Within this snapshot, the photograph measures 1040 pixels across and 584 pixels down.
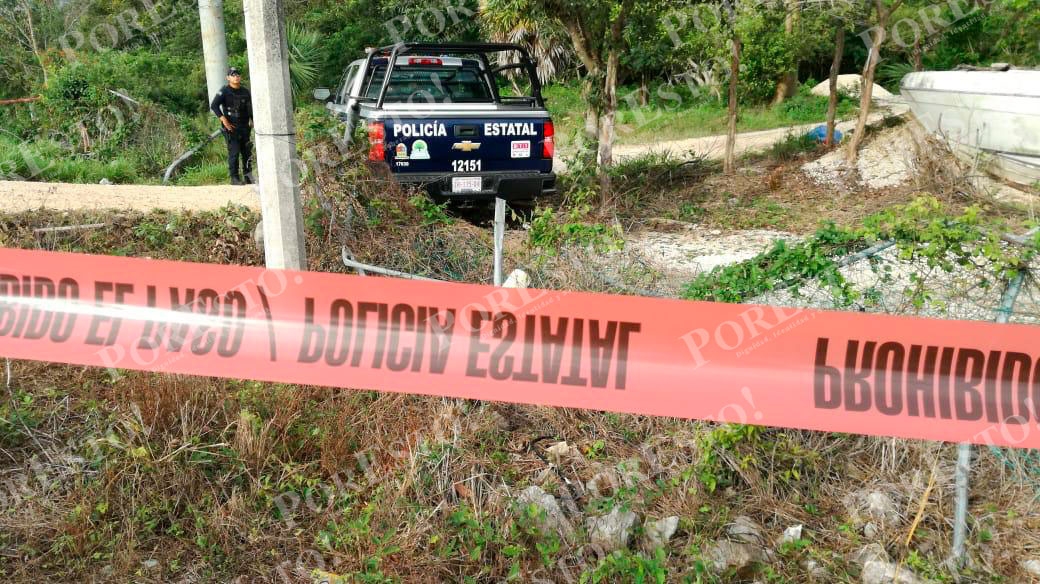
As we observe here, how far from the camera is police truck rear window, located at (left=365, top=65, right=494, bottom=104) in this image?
8.83 m

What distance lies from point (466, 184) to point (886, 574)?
530 centimetres

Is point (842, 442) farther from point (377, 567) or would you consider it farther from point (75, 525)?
point (75, 525)

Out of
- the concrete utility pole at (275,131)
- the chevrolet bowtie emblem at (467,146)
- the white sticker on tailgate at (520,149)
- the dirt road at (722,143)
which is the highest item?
the concrete utility pole at (275,131)

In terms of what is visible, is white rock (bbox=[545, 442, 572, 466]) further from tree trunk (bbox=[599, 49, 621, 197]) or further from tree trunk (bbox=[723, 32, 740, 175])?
tree trunk (bbox=[723, 32, 740, 175])

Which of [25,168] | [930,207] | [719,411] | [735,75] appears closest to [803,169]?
[735,75]

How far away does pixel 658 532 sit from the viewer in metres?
3.82

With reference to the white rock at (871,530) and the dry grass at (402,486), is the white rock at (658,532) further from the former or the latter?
the white rock at (871,530)

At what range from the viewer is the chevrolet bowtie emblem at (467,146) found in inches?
311

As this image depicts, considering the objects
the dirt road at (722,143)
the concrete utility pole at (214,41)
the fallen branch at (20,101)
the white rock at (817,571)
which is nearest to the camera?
the white rock at (817,571)

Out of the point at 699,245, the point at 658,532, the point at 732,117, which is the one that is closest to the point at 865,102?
the point at 732,117

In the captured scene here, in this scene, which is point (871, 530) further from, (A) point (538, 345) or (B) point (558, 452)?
(A) point (538, 345)

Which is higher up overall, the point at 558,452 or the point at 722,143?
the point at 558,452

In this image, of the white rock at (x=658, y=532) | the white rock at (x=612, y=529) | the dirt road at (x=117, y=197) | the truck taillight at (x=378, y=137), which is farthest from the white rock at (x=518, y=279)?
the dirt road at (x=117, y=197)

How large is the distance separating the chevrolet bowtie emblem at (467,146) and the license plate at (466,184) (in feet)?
0.86
